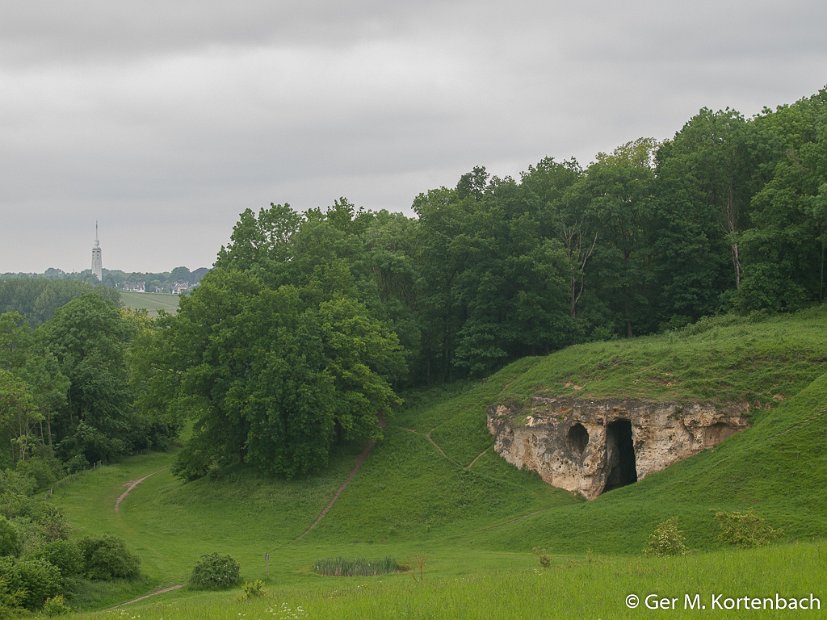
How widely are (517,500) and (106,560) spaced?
20.8 metres

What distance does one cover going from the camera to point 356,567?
106 ft

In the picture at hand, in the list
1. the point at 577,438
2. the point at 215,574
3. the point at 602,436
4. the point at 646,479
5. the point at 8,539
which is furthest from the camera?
the point at 577,438

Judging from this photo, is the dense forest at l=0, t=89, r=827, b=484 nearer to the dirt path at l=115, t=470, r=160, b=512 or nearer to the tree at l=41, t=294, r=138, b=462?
the tree at l=41, t=294, r=138, b=462

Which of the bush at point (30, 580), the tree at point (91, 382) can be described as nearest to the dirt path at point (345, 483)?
the bush at point (30, 580)

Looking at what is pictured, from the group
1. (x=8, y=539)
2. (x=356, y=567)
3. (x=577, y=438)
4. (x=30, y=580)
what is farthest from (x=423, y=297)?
(x=30, y=580)

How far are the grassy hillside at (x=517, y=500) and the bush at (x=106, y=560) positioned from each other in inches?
32.3

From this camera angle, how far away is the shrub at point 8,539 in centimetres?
3087

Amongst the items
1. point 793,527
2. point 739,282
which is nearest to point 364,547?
point 793,527

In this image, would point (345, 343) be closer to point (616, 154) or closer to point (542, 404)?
point (542, 404)

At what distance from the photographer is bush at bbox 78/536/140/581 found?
100 feet

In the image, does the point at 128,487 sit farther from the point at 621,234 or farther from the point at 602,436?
the point at 621,234

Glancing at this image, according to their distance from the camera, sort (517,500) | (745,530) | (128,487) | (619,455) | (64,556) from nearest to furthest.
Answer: (745,530) < (64,556) < (517,500) < (619,455) < (128,487)

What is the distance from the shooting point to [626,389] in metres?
41.2

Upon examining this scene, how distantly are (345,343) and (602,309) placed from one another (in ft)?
63.6
